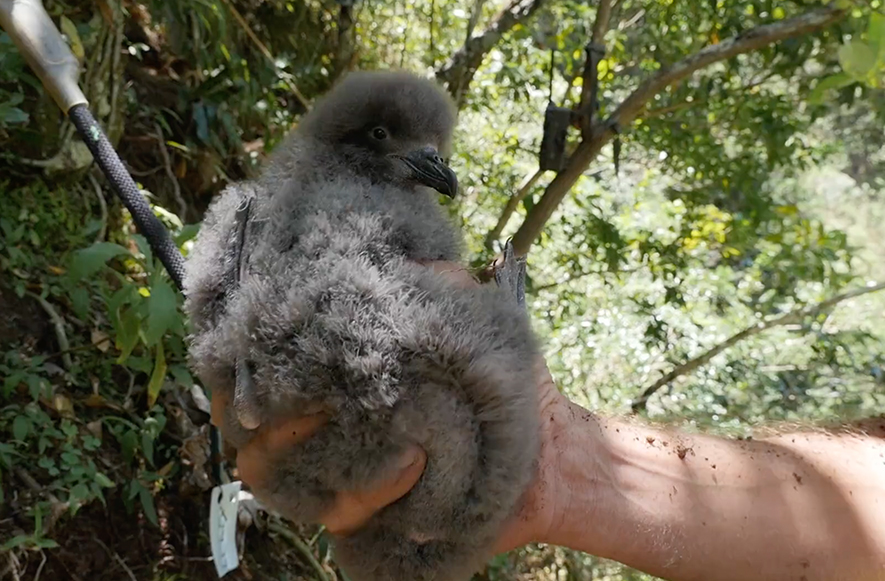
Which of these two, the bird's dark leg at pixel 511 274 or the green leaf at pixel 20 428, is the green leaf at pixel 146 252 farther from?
the bird's dark leg at pixel 511 274

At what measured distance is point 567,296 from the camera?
4.23 m

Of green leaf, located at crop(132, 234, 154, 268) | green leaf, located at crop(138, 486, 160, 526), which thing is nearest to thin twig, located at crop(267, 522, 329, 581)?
green leaf, located at crop(138, 486, 160, 526)

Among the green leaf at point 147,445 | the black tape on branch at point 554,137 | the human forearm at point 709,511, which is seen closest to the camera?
the human forearm at point 709,511

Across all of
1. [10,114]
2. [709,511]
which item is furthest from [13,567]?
[709,511]

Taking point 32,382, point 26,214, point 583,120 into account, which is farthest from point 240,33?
point 32,382

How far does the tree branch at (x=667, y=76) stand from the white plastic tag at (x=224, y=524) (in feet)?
5.29

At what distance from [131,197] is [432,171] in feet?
2.37

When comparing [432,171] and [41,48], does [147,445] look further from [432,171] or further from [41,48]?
[432,171]

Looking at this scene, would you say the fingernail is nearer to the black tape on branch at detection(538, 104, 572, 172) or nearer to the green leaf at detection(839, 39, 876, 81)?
the green leaf at detection(839, 39, 876, 81)

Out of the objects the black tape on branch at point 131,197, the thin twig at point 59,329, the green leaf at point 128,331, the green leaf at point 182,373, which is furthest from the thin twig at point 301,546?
the black tape on branch at point 131,197

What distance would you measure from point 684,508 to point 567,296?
302 cm

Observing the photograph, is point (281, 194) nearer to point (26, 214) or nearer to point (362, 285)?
point (362, 285)

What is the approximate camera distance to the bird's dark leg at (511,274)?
124 cm

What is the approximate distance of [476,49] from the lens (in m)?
3.75
